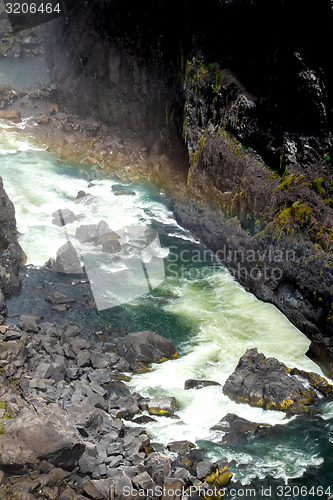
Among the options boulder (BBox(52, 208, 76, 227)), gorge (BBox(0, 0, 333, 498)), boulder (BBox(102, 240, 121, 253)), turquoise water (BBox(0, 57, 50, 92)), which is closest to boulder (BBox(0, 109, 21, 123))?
gorge (BBox(0, 0, 333, 498))

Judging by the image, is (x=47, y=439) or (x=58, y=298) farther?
(x=58, y=298)

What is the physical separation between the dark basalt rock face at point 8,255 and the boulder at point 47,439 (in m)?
7.65

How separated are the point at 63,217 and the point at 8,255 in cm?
602

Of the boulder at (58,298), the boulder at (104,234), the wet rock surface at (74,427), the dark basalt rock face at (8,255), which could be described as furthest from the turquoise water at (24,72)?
the wet rock surface at (74,427)

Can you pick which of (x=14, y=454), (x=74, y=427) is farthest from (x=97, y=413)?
(x=14, y=454)

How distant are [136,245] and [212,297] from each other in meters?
5.66

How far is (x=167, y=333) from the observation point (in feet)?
62.4

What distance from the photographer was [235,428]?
14234 millimetres

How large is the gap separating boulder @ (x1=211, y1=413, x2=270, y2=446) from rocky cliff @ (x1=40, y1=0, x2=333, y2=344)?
5754mm

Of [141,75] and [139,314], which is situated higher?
[141,75]

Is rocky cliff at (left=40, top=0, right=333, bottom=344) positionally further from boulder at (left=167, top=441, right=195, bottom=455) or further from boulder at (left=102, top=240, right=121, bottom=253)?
boulder at (left=167, top=441, right=195, bottom=455)

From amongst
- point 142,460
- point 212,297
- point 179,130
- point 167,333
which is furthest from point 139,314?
point 179,130

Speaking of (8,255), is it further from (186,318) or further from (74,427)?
(74,427)

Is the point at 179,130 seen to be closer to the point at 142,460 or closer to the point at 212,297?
the point at 212,297
